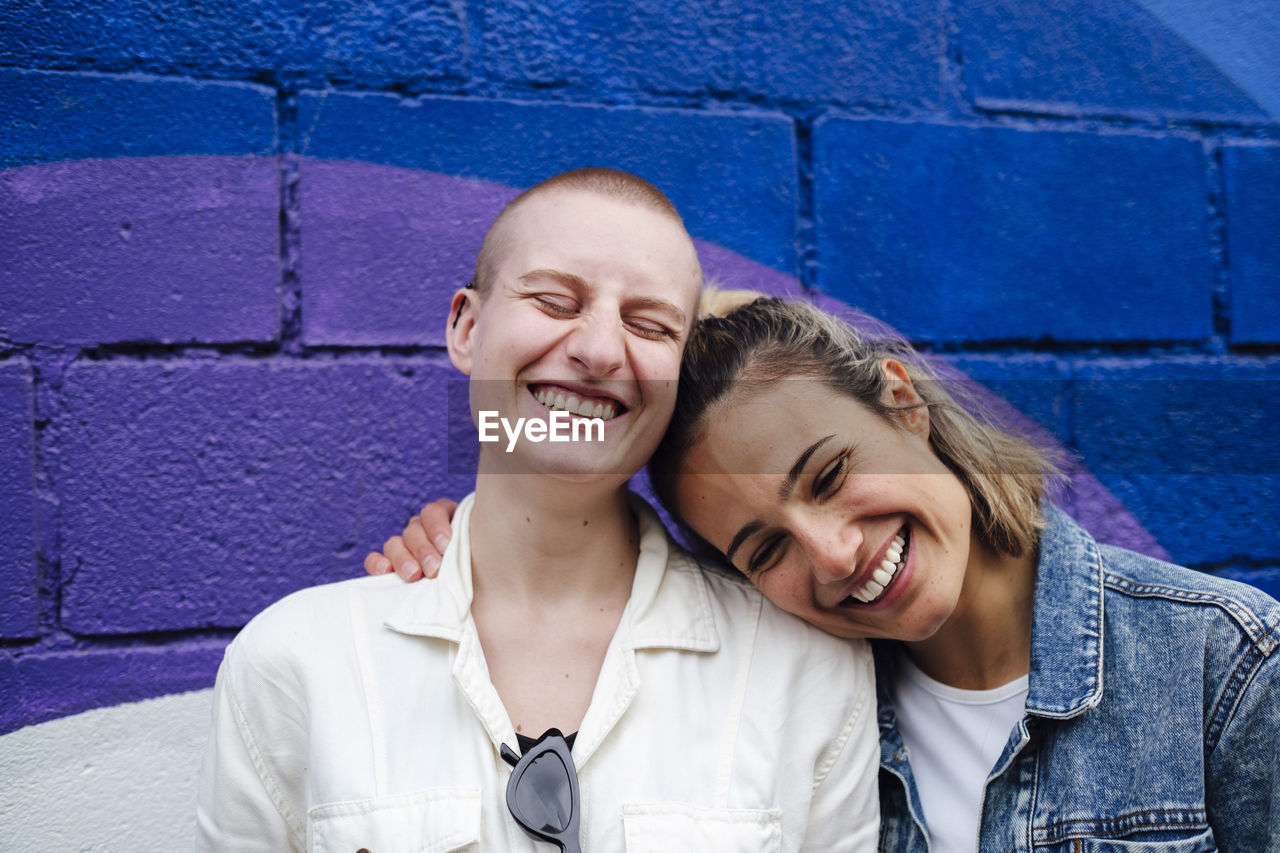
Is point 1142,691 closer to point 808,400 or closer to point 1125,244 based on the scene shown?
point 808,400

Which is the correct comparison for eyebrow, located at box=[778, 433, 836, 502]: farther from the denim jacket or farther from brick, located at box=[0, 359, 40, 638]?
brick, located at box=[0, 359, 40, 638]

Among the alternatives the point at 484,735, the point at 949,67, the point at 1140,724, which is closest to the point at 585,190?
the point at 484,735

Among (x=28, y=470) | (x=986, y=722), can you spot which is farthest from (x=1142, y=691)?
(x=28, y=470)

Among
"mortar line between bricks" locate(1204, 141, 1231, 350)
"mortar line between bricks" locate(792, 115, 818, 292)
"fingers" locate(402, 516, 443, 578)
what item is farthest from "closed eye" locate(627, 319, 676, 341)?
"mortar line between bricks" locate(1204, 141, 1231, 350)

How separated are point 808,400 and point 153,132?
63.9 inches

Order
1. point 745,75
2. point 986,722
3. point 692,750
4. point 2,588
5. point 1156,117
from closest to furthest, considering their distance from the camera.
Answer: point 692,750, point 986,722, point 2,588, point 745,75, point 1156,117

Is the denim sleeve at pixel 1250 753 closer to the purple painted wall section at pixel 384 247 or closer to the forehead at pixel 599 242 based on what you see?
the forehead at pixel 599 242

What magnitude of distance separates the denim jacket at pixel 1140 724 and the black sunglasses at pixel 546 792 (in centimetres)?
67

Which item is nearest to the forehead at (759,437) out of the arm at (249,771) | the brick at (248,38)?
the arm at (249,771)

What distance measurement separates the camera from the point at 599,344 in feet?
4.77

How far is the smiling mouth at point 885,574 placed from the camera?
1.50m

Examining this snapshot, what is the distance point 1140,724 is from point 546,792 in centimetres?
103

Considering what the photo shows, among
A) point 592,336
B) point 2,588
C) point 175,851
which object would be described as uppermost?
point 592,336

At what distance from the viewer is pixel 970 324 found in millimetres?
2289
